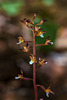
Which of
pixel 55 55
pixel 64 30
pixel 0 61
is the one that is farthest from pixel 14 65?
pixel 64 30

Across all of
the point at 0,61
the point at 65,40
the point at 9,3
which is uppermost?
the point at 9,3

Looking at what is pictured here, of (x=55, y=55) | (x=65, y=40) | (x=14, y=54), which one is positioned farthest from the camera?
(x=65, y=40)

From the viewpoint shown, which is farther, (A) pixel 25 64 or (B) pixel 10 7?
(B) pixel 10 7

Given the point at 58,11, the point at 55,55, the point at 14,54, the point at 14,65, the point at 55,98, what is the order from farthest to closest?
the point at 58,11 < the point at 55,55 < the point at 14,54 < the point at 14,65 < the point at 55,98

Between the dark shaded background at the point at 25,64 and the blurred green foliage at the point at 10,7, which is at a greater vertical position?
the blurred green foliage at the point at 10,7

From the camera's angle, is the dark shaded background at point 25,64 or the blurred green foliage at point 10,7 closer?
the dark shaded background at point 25,64

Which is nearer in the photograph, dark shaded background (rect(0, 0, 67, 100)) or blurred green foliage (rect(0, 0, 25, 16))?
dark shaded background (rect(0, 0, 67, 100))

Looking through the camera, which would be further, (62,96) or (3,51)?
(3,51)

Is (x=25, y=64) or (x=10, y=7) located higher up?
(x=10, y=7)

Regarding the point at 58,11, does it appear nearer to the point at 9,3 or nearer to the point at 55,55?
the point at 9,3

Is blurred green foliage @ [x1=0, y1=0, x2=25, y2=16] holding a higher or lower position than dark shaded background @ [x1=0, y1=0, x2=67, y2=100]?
higher

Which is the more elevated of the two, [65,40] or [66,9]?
[66,9]
